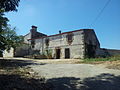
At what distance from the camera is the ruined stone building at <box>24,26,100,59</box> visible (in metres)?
21.1

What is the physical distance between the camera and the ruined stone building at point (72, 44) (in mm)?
21109

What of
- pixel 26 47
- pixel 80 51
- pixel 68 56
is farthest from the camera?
pixel 26 47

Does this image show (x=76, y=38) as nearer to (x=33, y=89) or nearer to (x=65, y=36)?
(x=65, y=36)

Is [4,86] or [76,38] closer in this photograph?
[4,86]

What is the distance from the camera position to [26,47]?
96.7 feet

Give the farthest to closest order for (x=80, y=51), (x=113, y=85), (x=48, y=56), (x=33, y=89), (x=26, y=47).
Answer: (x=26, y=47)
(x=48, y=56)
(x=80, y=51)
(x=113, y=85)
(x=33, y=89)

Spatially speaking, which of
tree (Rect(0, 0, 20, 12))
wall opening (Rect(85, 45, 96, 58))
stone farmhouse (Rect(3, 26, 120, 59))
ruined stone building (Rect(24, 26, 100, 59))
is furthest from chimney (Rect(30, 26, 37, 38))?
tree (Rect(0, 0, 20, 12))

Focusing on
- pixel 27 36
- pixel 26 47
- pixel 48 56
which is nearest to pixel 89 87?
pixel 48 56

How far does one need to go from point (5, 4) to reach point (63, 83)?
161 inches

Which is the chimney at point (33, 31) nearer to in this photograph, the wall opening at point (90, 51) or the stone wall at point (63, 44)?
the stone wall at point (63, 44)

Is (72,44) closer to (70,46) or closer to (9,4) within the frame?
(70,46)

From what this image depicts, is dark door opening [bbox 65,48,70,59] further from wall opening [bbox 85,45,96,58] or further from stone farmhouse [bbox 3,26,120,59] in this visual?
wall opening [bbox 85,45,96,58]

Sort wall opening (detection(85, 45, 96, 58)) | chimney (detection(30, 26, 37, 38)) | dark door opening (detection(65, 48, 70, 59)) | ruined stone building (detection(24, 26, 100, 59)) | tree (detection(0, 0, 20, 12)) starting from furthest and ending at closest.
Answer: chimney (detection(30, 26, 37, 38)), dark door opening (detection(65, 48, 70, 59)), wall opening (detection(85, 45, 96, 58)), ruined stone building (detection(24, 26, 100, 59)), tree (detection(0, 0, 20, 12))

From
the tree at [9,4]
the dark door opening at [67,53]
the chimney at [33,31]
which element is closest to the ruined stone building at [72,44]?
the dark door opening at [67,53]
